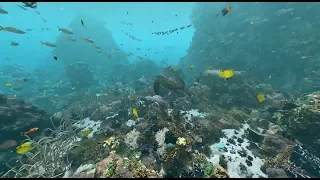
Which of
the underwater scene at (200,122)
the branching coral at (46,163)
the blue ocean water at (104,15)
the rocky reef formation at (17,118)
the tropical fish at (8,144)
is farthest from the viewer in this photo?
the blue ocean water at (104,15)

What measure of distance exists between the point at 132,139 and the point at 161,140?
1.55m

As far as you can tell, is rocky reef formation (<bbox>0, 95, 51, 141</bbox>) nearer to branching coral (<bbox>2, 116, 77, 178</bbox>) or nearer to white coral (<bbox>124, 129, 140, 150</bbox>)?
branching coral (<bbox>2, 116, 77, 178</bbox>)

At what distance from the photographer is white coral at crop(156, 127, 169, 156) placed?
7189 millimetres

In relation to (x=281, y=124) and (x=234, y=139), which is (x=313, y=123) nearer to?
(x=281, y=124)

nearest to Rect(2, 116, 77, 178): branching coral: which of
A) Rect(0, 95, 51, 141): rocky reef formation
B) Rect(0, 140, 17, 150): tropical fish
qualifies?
Rect(0, 140, 17, 150): tropical fish

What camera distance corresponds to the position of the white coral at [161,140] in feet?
23.6

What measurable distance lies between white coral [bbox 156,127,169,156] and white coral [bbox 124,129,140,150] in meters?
1.01

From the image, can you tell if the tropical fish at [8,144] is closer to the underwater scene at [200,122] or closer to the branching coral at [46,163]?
the underwater scene at [200,122]

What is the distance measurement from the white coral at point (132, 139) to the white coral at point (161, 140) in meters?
1.01

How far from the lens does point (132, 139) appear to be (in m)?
8.61

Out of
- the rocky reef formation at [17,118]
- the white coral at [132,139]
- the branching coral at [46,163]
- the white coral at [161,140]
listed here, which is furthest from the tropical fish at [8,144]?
the white coral at [161,140]

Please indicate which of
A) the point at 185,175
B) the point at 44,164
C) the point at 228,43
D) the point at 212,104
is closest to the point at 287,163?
the point at 185,175

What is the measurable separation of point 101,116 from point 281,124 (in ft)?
32.1

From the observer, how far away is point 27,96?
26.7 m
